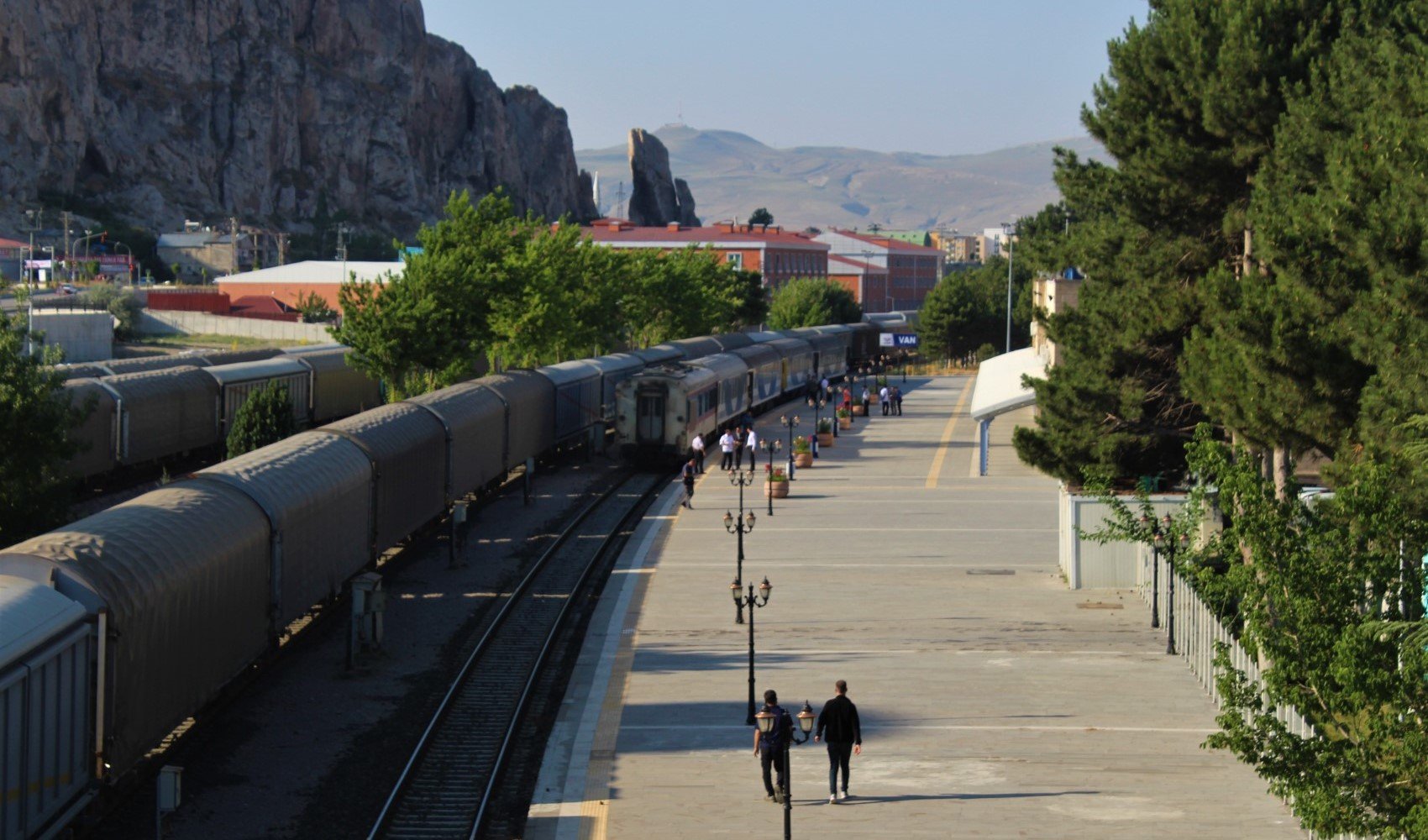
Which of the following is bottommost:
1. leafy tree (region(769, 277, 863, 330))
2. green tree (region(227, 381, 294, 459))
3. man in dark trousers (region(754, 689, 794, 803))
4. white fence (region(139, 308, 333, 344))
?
man in dark trousers (region(754, 689, 794, 803))

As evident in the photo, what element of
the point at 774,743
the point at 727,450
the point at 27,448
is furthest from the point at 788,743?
the point at 727,450

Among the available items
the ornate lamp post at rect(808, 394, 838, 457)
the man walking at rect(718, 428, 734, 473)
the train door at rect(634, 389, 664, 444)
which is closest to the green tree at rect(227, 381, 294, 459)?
the train door at rect(634, 389, 664, 444)

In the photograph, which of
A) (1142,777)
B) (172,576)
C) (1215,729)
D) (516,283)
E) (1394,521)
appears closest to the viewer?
(1394,521)

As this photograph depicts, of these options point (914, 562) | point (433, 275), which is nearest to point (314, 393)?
point (433, 275)

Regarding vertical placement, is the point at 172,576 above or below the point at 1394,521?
below

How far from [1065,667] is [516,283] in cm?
3777

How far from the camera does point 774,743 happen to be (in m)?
16.8

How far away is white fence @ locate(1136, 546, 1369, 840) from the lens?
21.0 meters

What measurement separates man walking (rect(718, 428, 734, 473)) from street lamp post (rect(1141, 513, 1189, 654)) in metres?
21.3

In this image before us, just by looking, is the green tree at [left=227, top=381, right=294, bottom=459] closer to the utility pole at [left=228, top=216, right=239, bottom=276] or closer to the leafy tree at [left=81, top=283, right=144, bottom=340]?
the leafy tree at [left=81, top=283, right=144, bottom=340]

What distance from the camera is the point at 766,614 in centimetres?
2750

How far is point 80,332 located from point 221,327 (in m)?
26.0

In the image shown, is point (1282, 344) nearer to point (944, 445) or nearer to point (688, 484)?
point (688, 484)

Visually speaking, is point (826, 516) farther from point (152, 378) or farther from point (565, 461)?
point (152, 378)
